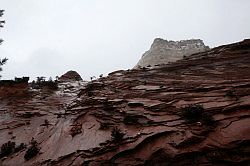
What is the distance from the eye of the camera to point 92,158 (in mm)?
12312

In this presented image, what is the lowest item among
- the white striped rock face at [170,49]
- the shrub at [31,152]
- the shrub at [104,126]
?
the shrub at [31,152]

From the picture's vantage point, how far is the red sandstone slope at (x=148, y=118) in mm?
11305

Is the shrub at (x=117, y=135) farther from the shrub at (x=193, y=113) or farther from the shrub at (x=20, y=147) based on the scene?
the shrub at (x=20, y=147)

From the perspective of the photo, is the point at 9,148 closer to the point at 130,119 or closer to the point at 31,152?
the point at 31,152

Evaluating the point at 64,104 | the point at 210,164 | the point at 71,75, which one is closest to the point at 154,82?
the point at 64,104

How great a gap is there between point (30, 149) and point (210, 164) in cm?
807

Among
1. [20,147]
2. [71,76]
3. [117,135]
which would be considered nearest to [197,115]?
[117,135]

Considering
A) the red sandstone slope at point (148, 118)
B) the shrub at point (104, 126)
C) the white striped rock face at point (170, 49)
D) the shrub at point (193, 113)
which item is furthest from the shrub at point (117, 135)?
the white striped rock face at point (170, 49)

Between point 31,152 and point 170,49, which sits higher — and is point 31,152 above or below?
below

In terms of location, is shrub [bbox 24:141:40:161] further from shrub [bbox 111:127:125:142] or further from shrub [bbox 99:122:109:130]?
shrub [bbox 111:127:125:142]

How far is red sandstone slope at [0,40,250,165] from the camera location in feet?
37.1

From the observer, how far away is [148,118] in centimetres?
1378

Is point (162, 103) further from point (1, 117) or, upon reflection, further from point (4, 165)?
point (1, 117)

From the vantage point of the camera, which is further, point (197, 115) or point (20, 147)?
point (20, 147)
